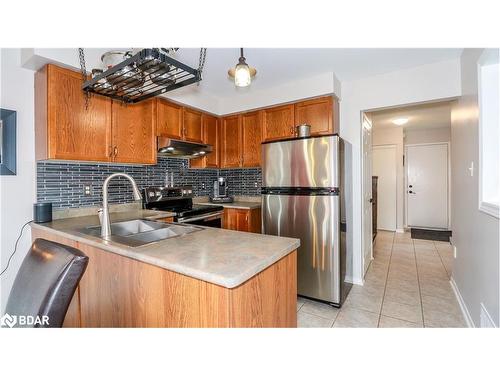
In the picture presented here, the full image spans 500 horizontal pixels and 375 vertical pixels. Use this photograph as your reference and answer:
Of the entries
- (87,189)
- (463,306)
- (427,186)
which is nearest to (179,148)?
(87,189)

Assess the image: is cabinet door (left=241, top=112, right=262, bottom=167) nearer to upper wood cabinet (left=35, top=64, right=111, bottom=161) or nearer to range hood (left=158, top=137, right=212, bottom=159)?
range hood (left=158, top=137, right=212, bottom=159)

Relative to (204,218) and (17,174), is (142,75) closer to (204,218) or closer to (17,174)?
(17,174)

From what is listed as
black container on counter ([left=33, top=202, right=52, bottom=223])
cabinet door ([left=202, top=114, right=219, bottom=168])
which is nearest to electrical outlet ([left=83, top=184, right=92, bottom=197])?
black container on counter ([left=33, top=202, right=52, bottom=223])

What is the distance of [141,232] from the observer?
1651 mm

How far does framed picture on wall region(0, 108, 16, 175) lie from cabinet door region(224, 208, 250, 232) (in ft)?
6.72

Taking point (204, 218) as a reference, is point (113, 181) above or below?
above

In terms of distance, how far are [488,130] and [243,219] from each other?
2316 mm

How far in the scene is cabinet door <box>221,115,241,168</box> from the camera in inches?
132

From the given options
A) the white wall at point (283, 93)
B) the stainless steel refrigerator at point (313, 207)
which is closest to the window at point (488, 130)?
the stainless steel refrigerator at point (313, 207)

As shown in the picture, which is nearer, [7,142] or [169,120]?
[7,142]

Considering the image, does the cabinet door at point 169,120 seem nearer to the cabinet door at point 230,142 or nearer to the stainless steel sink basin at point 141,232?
the cabinet door at point 230,142

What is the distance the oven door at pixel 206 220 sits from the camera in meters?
2.49

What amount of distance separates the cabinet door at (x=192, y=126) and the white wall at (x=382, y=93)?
71.5 inches
